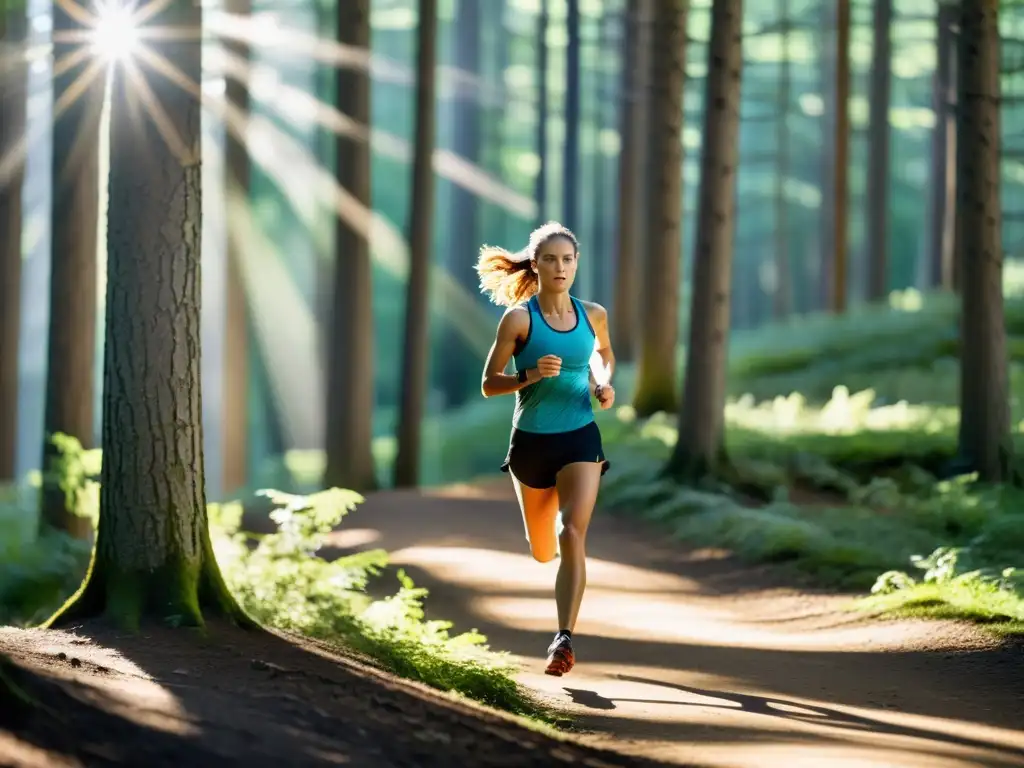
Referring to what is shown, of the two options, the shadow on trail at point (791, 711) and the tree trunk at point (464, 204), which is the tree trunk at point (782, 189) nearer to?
the tree trunk at point (464, 204)

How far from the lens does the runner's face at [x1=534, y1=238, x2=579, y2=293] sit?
7.28 m

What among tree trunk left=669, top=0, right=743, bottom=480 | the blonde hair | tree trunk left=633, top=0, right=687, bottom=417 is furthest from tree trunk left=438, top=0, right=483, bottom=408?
the blonde hair

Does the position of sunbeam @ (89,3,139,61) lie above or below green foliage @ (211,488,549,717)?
above

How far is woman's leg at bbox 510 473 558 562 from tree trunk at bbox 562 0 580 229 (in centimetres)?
2162

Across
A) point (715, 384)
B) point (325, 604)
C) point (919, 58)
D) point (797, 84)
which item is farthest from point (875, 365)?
point (797, 84)

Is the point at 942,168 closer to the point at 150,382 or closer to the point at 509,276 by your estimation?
the point at 509,276

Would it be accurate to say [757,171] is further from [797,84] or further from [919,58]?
[919,58]

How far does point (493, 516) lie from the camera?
15.4m

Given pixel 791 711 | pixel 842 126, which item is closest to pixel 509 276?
pixel 791 711

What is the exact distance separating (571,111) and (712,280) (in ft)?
50.8

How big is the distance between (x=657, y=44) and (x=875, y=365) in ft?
24.4

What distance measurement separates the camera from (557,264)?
7.29 meters

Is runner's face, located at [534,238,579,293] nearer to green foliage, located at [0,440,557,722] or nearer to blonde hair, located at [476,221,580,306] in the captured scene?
blonde hair, located at [476,221,580,306]

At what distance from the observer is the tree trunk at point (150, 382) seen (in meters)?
7.04
